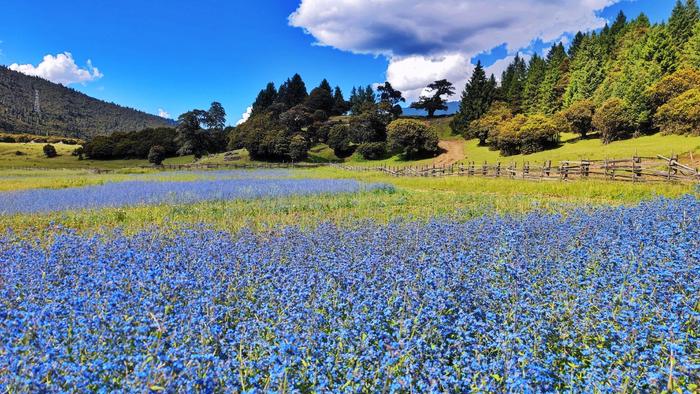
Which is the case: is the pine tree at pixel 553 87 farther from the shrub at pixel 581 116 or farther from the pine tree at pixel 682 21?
the pine tree at pixel 682 21

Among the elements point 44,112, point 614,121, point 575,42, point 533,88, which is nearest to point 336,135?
point 533,88

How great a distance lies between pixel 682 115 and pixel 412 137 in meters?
30.4

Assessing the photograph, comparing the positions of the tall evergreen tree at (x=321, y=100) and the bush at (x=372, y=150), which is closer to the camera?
the bush at (x=372, y=150)

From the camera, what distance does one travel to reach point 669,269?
13.7 feet

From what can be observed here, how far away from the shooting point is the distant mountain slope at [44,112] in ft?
489

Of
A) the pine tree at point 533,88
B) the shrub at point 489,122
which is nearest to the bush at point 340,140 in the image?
the shrub at point 489,122

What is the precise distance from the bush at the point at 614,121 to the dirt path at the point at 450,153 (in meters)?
16.4

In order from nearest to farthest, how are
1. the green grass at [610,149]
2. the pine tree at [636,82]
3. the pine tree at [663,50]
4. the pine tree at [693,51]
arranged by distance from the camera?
the green grass at [610,149] → the pine tree at [636,82] → the pine tree at [693,51] → the pine tree at [663,50]

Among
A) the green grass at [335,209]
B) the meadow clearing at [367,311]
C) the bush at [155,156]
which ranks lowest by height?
the green grass at [335,209]

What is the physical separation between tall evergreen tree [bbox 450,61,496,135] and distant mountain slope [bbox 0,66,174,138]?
152314 millimetres

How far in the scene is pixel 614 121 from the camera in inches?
1570

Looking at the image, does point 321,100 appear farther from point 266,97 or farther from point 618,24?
point 618,24

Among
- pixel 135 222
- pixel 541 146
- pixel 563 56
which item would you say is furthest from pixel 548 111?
pixel 135 222

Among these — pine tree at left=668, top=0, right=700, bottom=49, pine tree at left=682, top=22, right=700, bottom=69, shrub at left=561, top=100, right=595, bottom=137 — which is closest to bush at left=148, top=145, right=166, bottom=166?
shrub at left=561, top=100, right=595, bottom=137
